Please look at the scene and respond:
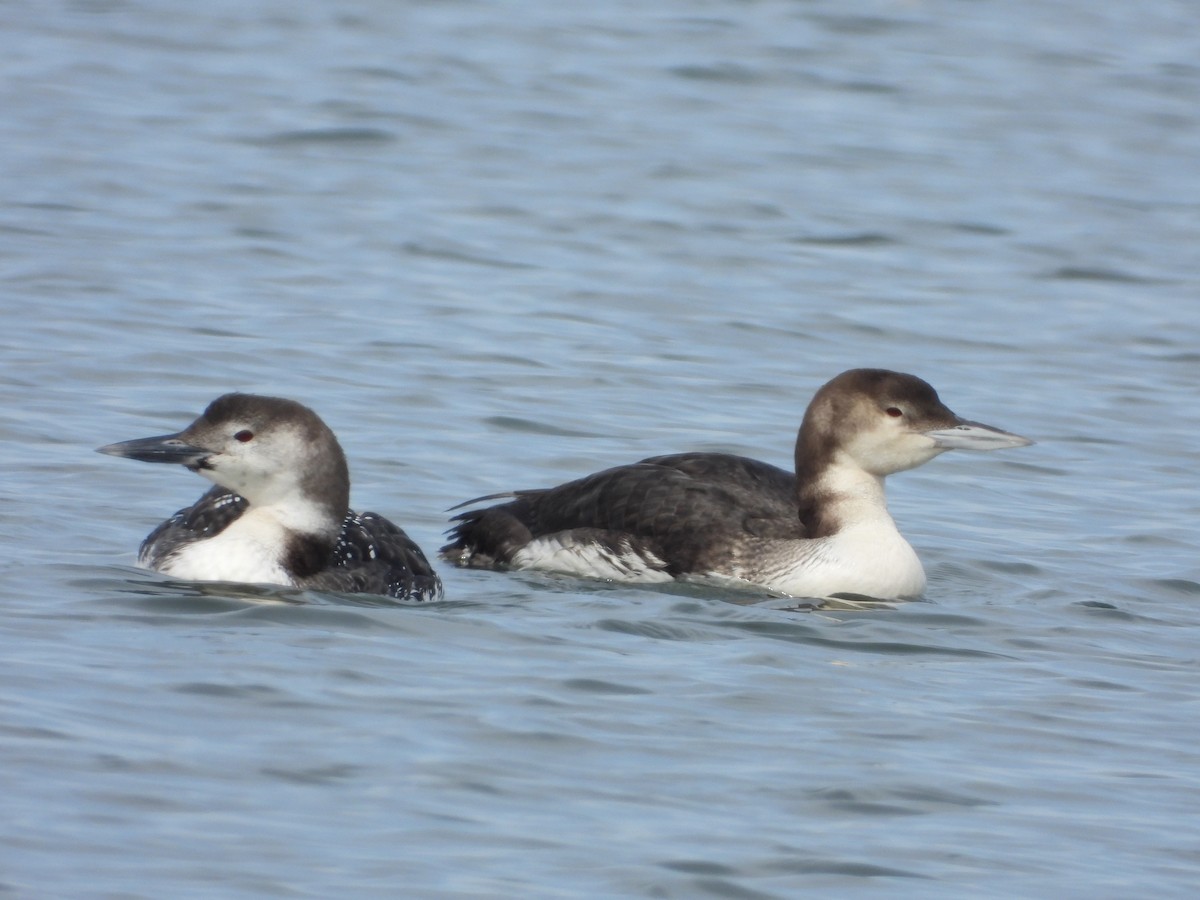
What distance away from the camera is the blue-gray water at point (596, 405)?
16.9ft

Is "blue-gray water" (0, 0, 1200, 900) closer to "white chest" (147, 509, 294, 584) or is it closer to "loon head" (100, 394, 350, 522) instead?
"white chest" (147, 509, 294, 584)

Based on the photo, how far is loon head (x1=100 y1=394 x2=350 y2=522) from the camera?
7.04m

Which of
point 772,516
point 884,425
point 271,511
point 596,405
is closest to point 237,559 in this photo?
point 271,511

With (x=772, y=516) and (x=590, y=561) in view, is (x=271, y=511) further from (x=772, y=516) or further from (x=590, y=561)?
(x=772, y=516)

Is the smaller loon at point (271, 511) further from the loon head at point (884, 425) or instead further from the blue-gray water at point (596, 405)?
the loon head at point (884, 425)

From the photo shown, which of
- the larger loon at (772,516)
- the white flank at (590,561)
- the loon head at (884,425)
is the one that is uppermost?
the loon head at (884,425)

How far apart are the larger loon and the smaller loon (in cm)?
92

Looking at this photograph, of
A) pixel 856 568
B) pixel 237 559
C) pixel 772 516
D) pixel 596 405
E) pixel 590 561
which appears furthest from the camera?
pixel 596 405

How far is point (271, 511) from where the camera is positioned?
7172 millimetres

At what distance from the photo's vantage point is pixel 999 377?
11797 millimetres

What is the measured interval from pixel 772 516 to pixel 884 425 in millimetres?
540

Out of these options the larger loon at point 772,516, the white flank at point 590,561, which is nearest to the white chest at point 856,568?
the larger loon at point 772,516

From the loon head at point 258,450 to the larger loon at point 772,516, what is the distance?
118 cm

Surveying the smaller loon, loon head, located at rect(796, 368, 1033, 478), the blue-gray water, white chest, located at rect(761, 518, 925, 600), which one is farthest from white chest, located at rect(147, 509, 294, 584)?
loon head, located at rect(796, 368, 1033, 478)
